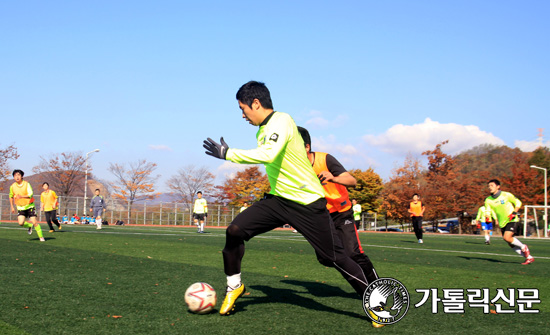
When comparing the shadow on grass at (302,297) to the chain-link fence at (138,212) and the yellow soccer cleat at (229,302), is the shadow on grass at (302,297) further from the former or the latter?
the chain-link fence at (138,212)

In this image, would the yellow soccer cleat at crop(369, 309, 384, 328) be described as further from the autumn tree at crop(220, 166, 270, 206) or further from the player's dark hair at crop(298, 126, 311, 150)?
the autumn tree at crop(220, 166, 270, 206)

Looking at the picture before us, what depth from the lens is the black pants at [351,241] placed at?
5941 mm

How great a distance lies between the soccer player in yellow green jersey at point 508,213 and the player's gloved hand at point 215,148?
952 centimetres

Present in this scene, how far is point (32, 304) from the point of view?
16.9 feet

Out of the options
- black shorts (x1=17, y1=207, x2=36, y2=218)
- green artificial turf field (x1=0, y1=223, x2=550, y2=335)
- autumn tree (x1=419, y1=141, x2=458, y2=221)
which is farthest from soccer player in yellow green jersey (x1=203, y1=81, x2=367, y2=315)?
autumn tree (x1=419, y1=141, x2=458, y2=221)

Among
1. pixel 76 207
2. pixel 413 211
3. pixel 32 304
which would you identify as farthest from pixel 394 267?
pixel 76 207

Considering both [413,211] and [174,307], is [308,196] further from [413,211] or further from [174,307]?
[413,211]

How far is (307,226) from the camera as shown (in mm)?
4668

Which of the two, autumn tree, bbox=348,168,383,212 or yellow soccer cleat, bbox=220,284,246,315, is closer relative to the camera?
yellow soccer cleat, bbox=220,284,246,315

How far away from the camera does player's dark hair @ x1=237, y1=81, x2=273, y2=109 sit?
4.74 meters

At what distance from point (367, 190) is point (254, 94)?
192 feet

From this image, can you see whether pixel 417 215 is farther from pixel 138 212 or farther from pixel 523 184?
pixel 523 184

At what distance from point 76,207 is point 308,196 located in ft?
148

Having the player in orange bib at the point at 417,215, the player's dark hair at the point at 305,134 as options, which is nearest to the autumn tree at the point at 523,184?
the player in orange bib at the point at 417,215
